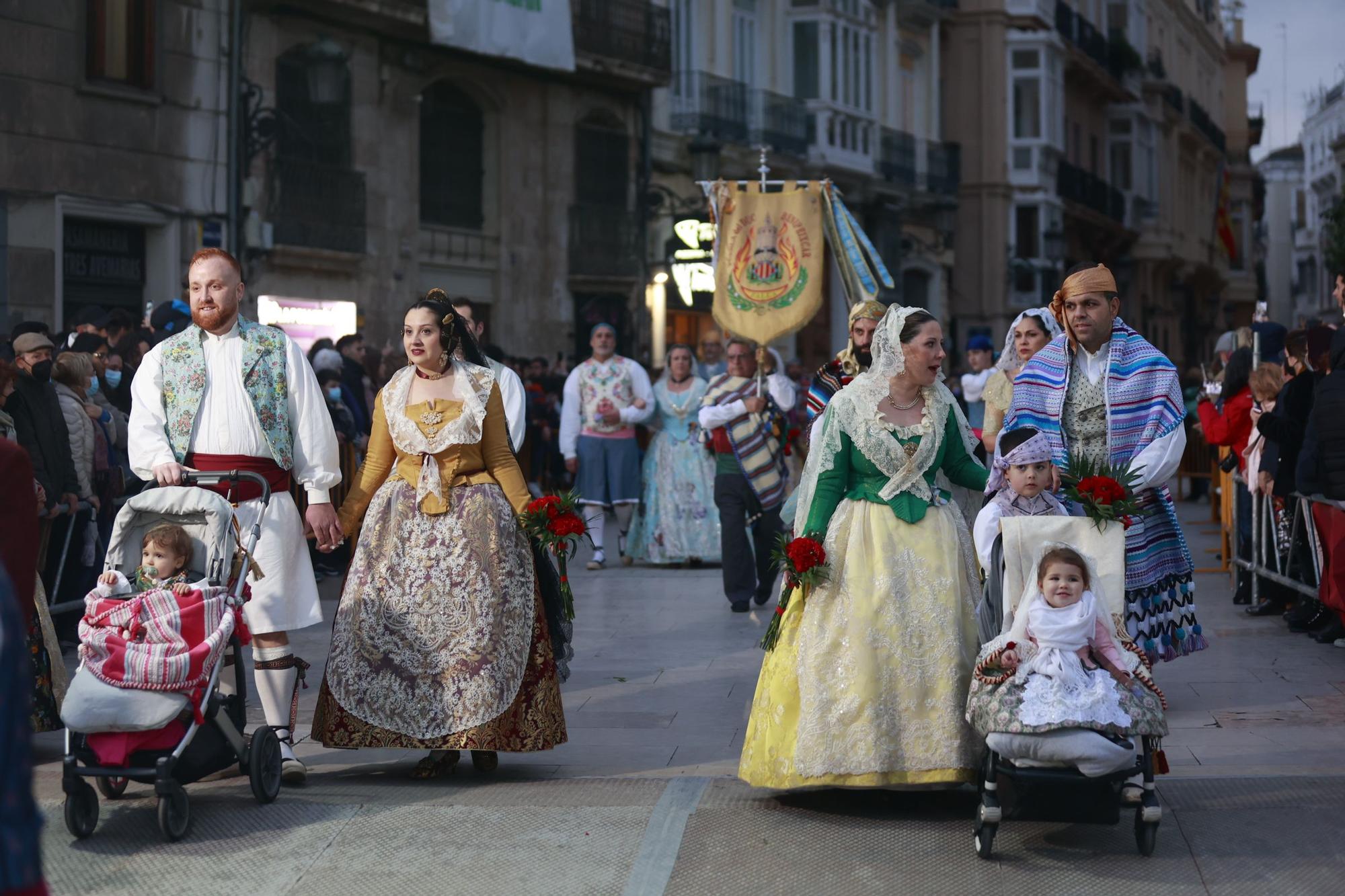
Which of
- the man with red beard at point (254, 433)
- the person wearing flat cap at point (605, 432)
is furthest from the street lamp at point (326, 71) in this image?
the man with red beard at point (254, 433)

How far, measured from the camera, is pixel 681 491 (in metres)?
15.4

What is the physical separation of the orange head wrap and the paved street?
1742 millimetres

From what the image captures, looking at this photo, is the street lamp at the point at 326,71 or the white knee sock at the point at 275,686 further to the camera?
the street lamp at the point at 326,71

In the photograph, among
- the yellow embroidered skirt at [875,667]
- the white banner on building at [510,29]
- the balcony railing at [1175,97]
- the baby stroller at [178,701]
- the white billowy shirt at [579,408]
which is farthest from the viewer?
the balcony railing at [1175,97]

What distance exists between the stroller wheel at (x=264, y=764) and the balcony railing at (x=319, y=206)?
48.2 ft

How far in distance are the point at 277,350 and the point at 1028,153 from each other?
37.3m

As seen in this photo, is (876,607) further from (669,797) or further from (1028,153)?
(1028,153)

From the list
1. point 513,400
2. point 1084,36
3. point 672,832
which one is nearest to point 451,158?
point 513,400

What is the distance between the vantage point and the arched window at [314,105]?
20.9 meters

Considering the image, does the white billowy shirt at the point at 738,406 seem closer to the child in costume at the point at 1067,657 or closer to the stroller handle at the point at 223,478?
the stroller handle at the point at 223,478

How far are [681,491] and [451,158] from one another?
403 inches

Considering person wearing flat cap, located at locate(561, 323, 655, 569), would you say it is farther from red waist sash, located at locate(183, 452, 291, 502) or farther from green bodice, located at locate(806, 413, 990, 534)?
green bodice, located at locate(806, 413, 990, 534)

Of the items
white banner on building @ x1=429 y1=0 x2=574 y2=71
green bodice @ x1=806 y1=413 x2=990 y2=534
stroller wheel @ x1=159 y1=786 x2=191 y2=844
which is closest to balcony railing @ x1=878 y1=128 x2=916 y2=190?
white banner on building @ x1=429 y1=0 x2=574 y2=71

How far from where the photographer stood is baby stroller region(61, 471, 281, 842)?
5875 millimetres
